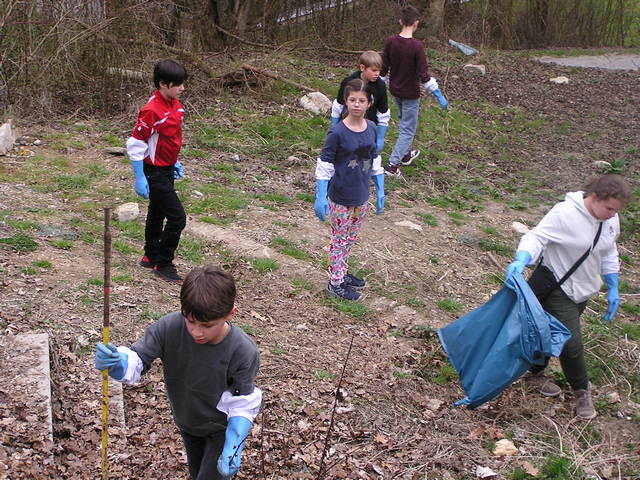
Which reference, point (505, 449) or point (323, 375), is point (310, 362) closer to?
point (323, 375)

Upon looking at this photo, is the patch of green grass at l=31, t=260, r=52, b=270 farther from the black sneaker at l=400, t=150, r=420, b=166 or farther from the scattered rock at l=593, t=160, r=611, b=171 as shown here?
the scattered rock at l=593, t=160, r=611, b=171

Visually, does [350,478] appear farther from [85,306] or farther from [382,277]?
[382,277]

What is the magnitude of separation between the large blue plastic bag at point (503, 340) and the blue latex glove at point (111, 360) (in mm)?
2264

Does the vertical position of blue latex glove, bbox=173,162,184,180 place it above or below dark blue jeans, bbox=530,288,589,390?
above

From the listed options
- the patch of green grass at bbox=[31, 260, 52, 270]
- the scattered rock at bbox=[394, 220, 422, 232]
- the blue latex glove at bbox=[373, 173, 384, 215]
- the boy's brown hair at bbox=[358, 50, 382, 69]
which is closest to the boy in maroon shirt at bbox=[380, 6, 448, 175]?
the scattered rock at bbox=[394, 220, 422, 232]

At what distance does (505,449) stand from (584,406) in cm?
72

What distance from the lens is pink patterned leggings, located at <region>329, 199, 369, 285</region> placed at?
5117 millimetres

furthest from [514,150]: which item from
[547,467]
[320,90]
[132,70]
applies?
[547,467]

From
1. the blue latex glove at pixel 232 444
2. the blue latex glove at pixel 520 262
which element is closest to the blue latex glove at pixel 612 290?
the blue latex glove at pixel 520 262

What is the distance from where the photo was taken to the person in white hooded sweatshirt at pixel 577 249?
3.77m

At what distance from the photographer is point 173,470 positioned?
11.4 feet

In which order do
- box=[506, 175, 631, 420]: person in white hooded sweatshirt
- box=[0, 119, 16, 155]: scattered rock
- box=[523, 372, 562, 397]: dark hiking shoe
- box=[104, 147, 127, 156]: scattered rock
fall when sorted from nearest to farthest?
box=[506, 175, 631, 420]: person in white hooded sweatshirt < box=[523, 372, 562, 397]: dark hiking shoe < box=[0, 119, 16, 155]: scattered rock < box=[104, 147, 127, 156]: scattered rock

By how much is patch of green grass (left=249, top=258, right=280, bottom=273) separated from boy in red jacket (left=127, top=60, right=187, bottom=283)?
0.77 meters

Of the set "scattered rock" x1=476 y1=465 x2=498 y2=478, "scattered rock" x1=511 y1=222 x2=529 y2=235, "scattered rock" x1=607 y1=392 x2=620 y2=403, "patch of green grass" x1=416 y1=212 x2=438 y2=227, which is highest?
"patch of green grass" x1=416 y1=212 x2=438 y2=227
